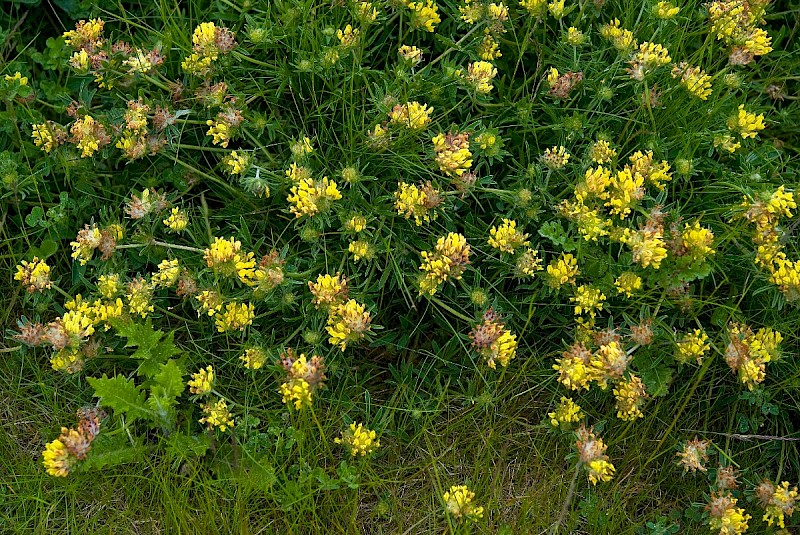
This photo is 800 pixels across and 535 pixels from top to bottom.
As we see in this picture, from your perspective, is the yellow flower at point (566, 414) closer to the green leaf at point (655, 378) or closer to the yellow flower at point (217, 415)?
the green leaf at point (655, 378)

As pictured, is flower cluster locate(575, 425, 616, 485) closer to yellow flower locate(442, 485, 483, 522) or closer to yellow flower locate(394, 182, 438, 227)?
yellow flower locate(442, 485, 483, 522)

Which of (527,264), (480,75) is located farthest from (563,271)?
(480,75)

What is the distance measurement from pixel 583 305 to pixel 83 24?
6.76 feet

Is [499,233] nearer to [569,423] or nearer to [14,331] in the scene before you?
[569,423]

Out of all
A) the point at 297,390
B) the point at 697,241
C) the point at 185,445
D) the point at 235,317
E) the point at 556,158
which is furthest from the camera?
the point at 185,445

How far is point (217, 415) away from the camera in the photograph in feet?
9.21

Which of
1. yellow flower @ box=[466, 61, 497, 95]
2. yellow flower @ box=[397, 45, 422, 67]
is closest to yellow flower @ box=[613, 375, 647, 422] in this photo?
yellow flower @ box=[466, 61, 497, 95]

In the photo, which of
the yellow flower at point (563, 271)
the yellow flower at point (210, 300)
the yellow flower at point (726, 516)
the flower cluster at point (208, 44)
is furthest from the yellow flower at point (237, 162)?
the yellow flower at point (726, 516)

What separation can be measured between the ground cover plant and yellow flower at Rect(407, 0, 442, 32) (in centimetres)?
1

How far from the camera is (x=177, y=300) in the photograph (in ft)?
10.2

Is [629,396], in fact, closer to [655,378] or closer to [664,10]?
[655,378]

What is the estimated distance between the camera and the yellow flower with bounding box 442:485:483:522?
9.18 ft

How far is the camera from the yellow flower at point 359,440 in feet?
9.20

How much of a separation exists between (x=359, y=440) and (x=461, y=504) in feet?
1.42
